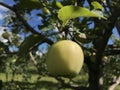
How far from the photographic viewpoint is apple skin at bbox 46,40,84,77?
0.87 meters

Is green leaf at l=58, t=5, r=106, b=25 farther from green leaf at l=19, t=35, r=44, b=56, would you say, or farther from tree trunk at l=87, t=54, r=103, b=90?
tree trunk at l=87, t=54, r=103, b=90

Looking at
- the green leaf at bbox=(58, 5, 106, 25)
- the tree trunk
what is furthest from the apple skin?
the tree trunk

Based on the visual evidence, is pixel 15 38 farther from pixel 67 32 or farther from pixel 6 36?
pixel 67 32

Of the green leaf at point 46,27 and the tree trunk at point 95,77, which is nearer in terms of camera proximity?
the green leaf at point 46,27

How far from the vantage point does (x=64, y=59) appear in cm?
88

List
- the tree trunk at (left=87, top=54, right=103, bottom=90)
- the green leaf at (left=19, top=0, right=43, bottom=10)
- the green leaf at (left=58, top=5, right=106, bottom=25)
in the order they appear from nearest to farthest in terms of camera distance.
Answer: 1. the green leaf at (left=58, top=5, right=106, bottom=25)
2. the green leaf at (left=19, top=0, right=43, bottom=10)
3. the tree trunk at (left=87, top=54, right=103, bottom=90)

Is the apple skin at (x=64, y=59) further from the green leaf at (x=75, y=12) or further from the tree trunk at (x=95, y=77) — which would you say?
the tree trunk at (x=95, y=77)

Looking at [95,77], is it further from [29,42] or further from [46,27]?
[29,42]

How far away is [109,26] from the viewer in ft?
4.16

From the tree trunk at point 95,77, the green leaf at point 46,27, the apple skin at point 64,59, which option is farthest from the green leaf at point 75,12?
the tree trunk at point 95,77

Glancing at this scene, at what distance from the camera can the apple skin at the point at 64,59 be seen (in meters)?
0.87

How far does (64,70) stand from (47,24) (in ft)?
1.62

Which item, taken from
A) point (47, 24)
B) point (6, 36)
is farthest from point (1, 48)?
point (47, 24)

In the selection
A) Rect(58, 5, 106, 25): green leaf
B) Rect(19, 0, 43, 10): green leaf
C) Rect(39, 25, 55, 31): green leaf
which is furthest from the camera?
Rect(39, 25, 55, 31): green leaf
